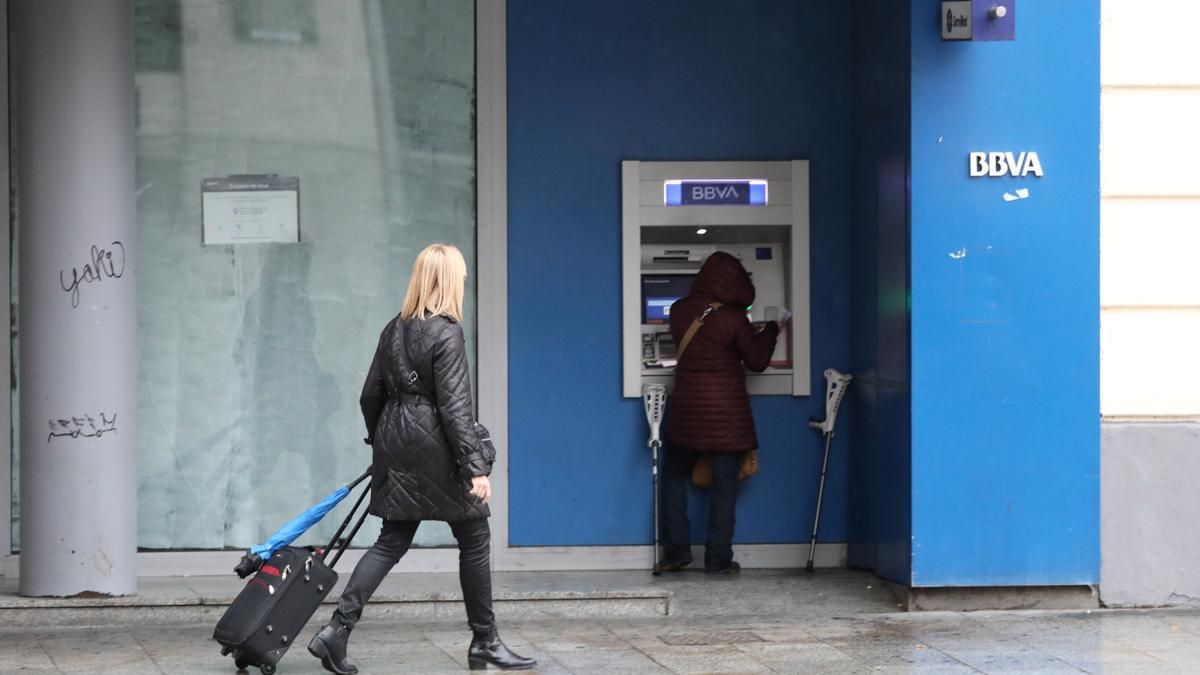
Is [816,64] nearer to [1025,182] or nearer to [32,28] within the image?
[1025,182]

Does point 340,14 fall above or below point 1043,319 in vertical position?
above

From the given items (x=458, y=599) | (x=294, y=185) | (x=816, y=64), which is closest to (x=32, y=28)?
(x=294, y=185)

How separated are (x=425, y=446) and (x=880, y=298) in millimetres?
3172

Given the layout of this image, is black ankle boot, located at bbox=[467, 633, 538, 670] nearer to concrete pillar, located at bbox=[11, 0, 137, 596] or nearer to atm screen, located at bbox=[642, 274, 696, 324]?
concrete pillar, located at bbox=[11, 0, 137, 596]

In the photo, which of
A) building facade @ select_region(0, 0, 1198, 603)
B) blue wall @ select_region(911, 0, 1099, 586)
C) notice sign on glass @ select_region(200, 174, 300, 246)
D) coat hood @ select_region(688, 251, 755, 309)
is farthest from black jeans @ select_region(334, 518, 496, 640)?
notice sign on glass @ select_region(200, 174, 300, 246)

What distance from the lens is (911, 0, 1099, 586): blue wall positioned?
8.43 meters

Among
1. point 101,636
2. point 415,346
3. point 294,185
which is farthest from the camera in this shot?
point 294,185

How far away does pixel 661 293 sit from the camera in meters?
9.80

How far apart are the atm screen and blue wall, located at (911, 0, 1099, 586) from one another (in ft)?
5.69

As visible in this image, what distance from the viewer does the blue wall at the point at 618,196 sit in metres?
9.63

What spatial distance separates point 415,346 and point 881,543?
3347mm

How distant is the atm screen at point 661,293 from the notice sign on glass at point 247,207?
202 cm

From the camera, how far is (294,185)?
948cm

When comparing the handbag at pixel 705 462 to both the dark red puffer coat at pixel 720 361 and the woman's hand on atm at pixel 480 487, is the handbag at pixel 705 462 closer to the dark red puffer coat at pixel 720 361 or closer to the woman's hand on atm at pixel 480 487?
the dark red puffer coat at pixel 720 361
